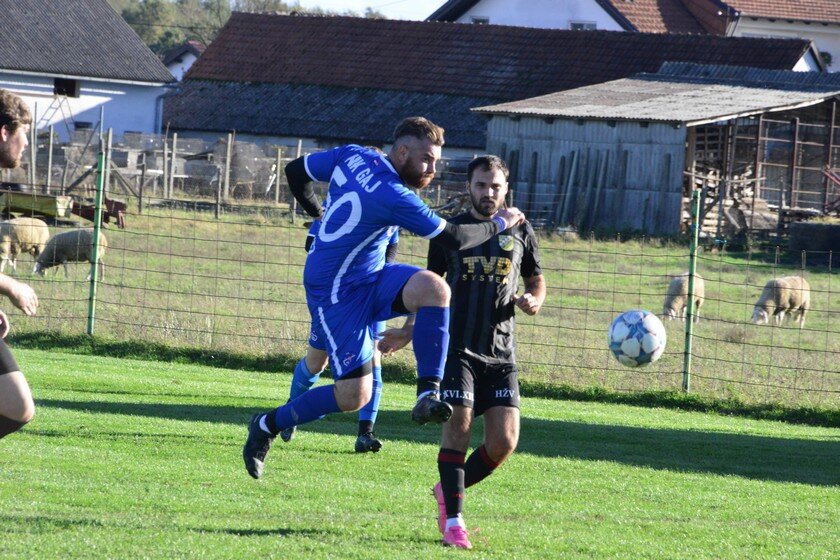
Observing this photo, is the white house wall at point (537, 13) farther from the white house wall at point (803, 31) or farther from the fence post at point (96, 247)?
the fence post at point (96, 247)

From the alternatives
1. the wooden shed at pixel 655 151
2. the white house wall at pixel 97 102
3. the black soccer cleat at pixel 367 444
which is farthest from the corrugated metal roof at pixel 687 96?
the black soccer cleat at pixel 367 444

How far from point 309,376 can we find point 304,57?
139 ft

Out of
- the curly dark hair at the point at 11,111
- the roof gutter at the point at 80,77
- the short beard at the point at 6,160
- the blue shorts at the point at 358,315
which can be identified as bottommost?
the blue shorts at the point at 358,315

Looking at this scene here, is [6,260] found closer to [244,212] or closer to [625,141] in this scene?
[244,212]

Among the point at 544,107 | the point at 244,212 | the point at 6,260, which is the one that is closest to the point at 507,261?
the point at 6,260

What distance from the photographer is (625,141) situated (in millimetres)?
35000

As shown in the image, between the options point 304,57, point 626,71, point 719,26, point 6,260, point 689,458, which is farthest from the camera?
point 719,26

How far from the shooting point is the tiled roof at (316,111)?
44375 millimetres

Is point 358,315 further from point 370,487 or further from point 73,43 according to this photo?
point 73,43

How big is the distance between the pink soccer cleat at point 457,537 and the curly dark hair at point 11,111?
2676mm

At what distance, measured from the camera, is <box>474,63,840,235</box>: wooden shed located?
34656 millimetres

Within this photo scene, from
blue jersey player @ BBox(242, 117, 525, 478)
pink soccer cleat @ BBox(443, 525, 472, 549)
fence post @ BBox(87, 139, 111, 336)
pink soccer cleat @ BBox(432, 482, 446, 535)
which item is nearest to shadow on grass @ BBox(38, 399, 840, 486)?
blue jersey player @ BBox(242, 117, 525, 478)

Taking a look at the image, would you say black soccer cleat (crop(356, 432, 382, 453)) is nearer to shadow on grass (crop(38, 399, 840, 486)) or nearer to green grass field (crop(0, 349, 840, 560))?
green grass field (crop(0, 349, 840, 560))

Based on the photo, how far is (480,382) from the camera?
6074 mm
